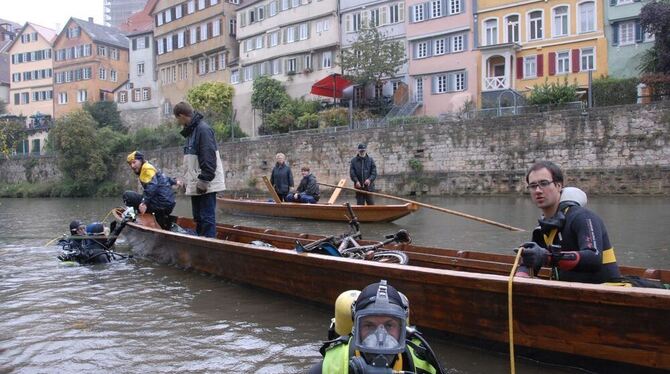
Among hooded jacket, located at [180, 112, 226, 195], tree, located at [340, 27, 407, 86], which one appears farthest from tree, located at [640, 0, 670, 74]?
hooded jacket, located at [180, 112, 226, 195]

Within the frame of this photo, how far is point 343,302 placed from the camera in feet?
8.98

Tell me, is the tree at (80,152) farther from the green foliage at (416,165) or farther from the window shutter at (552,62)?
the window shutter at (552,62)

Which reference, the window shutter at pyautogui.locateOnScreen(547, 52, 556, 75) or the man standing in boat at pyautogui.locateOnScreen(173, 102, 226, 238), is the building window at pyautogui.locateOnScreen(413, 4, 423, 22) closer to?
the window shutter at pyautogui.locateOnScreen(547, 52, 556, 75)

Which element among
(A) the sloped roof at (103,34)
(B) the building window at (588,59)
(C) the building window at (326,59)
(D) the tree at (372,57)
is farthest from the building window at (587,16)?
(A) the sloped roof at (103,34)

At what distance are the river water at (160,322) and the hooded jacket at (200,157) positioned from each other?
1215 mm

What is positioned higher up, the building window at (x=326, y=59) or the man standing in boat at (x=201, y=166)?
the building window at (x=326, y=59)

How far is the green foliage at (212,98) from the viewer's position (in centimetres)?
4184

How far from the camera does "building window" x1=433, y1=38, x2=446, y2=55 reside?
32.2 m

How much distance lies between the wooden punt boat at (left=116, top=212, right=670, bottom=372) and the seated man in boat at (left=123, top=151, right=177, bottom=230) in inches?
110

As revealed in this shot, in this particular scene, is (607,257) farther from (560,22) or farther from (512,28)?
(512,28)

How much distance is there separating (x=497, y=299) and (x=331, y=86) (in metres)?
31.1

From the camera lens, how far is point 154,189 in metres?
9.00

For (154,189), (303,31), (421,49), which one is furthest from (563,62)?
(154,189)

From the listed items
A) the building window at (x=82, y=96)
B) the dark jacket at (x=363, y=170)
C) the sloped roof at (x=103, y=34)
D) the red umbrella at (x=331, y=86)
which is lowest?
the dark jacket at (x=363, y=170)
